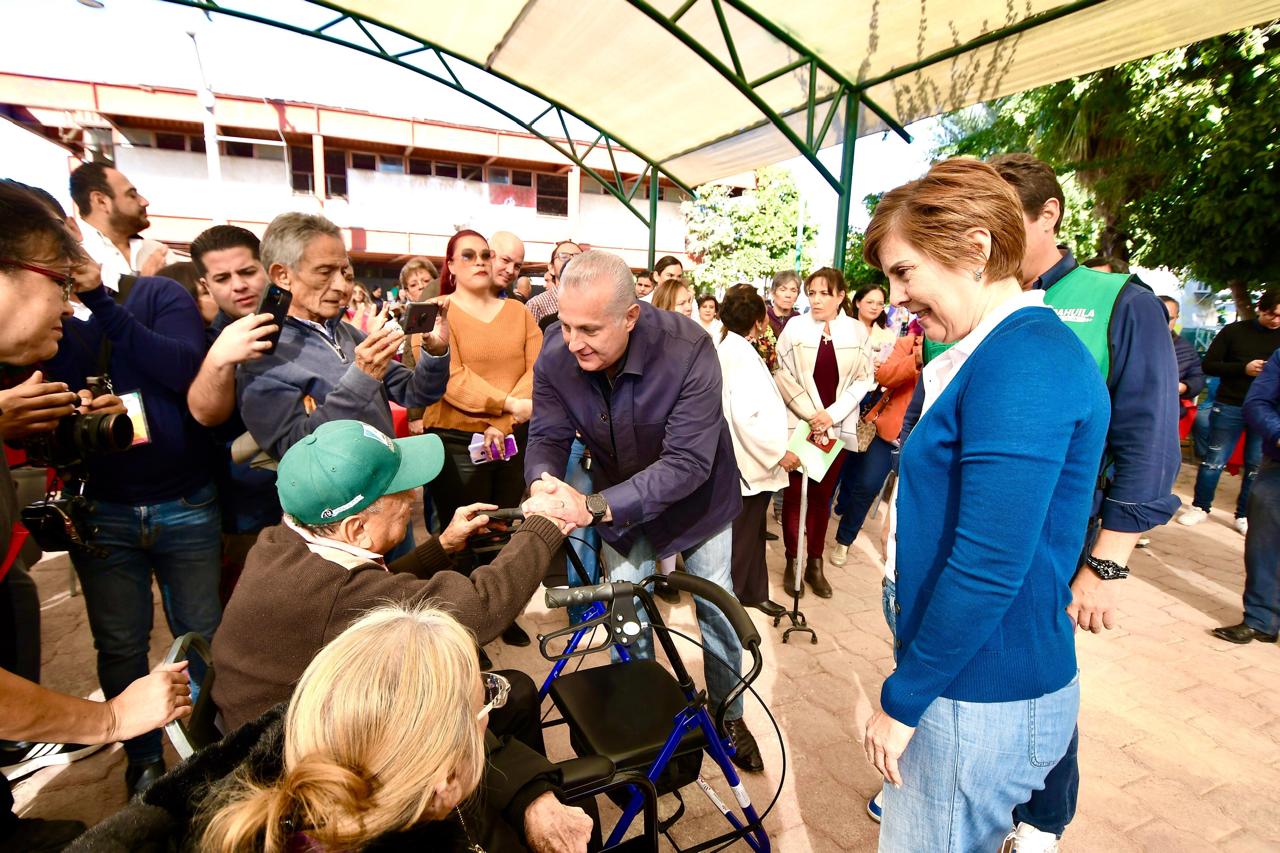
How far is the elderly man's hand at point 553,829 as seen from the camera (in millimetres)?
1323

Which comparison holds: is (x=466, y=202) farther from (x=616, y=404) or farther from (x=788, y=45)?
(x=616, y=404)

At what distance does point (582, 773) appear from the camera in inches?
59.0

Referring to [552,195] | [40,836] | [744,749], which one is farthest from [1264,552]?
[552,195]

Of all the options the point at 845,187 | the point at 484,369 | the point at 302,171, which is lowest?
the point at 484,369

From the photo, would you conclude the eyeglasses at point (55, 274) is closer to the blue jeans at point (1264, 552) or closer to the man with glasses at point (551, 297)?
the man with glasses at point (551, 297)

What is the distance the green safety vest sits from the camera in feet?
6.58

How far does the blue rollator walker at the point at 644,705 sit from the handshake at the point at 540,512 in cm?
31

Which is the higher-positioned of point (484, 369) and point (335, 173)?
point (335, 173)

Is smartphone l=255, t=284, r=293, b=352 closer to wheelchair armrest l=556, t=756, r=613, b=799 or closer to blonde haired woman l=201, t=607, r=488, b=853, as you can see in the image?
blonde haired woman l=201, t=607, r=488, b=853

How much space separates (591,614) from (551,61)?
21.5 ft

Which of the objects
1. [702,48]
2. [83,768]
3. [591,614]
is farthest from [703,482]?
[702,48]

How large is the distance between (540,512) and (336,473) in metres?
0.64

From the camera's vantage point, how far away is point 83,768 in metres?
2.72

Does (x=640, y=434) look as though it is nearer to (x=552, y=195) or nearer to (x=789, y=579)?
(x=789, y=579)
